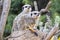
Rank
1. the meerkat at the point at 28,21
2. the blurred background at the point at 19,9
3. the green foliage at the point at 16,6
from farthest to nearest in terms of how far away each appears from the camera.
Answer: the green foliage at the point at 16,6 < the blurred background at the point at 19,9 < the meerkat at the point at 28,21

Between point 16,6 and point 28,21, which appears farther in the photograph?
point 16,6

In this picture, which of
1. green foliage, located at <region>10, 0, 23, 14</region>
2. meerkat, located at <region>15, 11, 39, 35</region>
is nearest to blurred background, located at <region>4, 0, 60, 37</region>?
green foliage, located at <region>10, 0, 23, 14</region>

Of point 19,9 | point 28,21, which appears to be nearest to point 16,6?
point 19,9

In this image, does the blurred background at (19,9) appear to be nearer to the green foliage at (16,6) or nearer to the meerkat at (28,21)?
the green foliage at (16,6)

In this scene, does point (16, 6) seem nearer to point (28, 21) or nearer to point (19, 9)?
point (19, 9)

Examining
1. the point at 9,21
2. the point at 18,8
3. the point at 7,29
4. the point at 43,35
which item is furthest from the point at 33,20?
the point at 18,8

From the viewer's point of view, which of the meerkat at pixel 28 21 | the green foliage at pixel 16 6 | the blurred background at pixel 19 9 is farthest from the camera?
the green foliage at pixel 16 6

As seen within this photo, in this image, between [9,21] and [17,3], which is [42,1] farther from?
[9,21]

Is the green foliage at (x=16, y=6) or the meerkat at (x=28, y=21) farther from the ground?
the green foliage at (x=16, y=6)

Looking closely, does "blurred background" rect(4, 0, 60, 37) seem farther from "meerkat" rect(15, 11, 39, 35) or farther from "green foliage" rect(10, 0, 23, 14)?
"meerkat" rect(15, 11, 39, 35)

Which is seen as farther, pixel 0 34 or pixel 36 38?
pixel 36 38

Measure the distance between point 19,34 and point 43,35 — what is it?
1.42 ft

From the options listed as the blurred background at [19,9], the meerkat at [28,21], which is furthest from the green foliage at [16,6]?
the meerkat at [28,21]

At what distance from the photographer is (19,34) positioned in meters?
4.06
